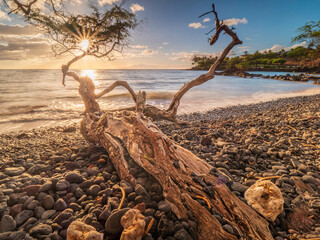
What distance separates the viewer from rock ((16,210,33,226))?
1690mm

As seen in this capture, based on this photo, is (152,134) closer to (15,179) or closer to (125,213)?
(125,213)

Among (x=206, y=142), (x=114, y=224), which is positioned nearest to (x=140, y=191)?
(x=114, y=224)

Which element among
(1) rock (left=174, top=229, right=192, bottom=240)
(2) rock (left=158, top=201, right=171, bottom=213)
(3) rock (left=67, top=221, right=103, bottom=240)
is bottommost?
(1) rock (left=174, top=229, right=192, bottom=240)

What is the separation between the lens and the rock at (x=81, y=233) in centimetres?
133

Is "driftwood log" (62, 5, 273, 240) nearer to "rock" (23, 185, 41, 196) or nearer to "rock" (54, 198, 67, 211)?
"rock" (54, 198, 67, 211)

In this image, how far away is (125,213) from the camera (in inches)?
61.5

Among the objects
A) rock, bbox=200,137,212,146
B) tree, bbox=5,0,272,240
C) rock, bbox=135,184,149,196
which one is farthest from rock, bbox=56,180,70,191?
rock, bbox=200,137,212,146

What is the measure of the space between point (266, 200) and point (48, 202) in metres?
2.61

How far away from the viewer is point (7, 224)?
5.29ft

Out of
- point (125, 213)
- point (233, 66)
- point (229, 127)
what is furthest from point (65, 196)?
point (233, 66)

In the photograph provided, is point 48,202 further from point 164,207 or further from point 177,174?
point 177,174

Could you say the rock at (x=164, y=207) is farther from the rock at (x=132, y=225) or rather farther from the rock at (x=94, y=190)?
the rock at (x=94, y=190)

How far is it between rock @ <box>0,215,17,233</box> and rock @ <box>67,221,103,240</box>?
77cm

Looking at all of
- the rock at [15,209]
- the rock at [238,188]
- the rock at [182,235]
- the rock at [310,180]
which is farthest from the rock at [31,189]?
the rock at [310,180]
